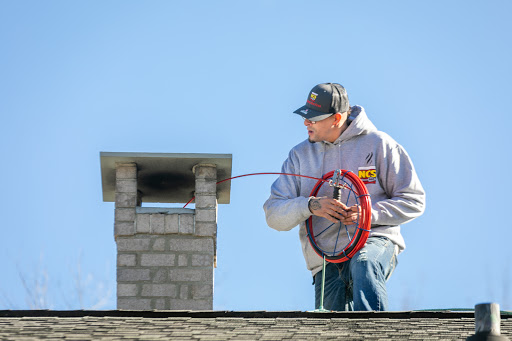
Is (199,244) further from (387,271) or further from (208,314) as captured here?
(208,314)

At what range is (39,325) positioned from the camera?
252 inches

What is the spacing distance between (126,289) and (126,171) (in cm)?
109

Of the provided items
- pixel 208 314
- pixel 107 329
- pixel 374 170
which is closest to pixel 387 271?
pixel 374 170

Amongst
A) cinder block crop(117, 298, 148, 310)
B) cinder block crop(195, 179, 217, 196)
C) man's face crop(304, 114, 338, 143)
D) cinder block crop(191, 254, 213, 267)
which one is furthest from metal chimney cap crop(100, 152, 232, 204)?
man's face crop(304, 114, 338, 143)

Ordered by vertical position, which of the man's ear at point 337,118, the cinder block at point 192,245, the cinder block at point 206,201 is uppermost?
the man's ear at point 337,118

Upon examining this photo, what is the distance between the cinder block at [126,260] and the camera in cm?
1025

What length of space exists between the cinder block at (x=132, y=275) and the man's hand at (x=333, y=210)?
2909mm

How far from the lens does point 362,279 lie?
7.50m

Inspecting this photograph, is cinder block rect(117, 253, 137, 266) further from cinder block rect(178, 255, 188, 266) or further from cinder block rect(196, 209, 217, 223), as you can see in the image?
cinder block rect(196, 209, 217, 223)

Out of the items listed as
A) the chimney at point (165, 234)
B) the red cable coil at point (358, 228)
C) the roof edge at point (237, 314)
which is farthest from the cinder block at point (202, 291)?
the roof edge at point (237, 314)

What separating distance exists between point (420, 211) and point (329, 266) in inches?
29.2

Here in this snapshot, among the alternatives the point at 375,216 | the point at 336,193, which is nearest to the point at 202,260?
the point at 336,193

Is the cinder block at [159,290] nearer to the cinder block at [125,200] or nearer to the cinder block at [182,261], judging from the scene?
the cinder block at [182,261]

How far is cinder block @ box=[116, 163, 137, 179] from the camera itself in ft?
34.3
